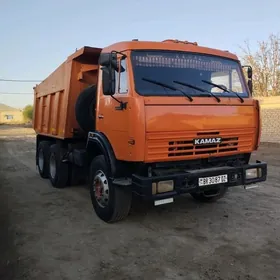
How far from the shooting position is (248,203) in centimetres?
604

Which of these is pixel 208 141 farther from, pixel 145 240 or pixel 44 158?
pixel 44 158

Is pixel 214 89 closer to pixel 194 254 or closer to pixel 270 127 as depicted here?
pixel 194 254

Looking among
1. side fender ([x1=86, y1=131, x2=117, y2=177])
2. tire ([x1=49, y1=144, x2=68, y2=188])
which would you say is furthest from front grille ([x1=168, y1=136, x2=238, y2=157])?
tire ([x1=49, y1=144, x2=68, y2=188])

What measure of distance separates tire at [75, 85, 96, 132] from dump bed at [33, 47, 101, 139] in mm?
378

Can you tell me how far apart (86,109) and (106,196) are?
6.22ft

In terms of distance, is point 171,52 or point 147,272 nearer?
point 147,272

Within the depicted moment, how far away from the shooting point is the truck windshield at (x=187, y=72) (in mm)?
4582

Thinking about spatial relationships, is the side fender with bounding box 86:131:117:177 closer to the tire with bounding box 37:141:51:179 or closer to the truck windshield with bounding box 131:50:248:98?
the truck windshield with bounding box 131:50:248:98

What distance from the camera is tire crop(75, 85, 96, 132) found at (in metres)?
6.10

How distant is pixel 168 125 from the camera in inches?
173

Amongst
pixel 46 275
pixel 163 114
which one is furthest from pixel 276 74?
pixel 46 275

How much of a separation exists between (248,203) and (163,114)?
2804 mm

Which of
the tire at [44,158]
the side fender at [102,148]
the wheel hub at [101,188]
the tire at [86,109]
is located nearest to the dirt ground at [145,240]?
Answer: the wheel hub at [101,188]

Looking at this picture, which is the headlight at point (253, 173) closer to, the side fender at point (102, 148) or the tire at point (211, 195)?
the tire at point (211, 195)
